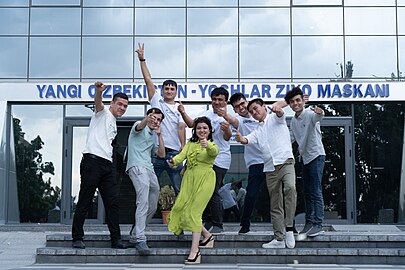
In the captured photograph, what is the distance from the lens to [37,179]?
16484 mm

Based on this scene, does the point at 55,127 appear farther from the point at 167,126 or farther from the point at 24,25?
the point at 167,126

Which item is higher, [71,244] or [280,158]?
[280,158]

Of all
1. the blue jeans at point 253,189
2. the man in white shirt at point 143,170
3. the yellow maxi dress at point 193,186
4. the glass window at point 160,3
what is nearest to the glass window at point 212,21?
the glass window at point 160,3

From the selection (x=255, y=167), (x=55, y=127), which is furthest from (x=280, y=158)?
(x=55, y=127)

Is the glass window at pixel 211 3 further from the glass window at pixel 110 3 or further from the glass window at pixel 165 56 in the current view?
the glass window at pixel 110 3

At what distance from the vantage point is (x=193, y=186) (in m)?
8.02

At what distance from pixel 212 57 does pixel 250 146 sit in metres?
7.88

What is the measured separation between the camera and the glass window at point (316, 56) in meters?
16.5

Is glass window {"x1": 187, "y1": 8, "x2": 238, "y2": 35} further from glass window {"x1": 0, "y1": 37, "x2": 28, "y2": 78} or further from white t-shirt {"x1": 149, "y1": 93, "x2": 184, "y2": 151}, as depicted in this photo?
white t-shirt {"x1": 149, "y1": 93, "x2": 184, "y2": 151}

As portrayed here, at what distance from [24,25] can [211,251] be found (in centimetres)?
1040

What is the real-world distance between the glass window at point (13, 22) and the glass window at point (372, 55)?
733 cm

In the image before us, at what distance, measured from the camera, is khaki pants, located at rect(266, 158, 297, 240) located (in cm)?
818

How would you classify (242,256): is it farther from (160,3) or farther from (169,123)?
(160,3)

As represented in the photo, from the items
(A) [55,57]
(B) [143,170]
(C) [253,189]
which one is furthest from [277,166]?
(A) [55,57]
